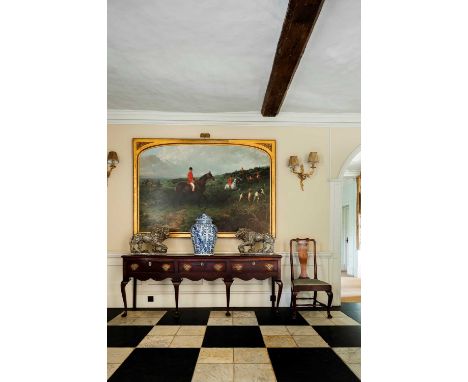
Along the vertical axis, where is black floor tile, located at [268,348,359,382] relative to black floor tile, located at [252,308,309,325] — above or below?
above

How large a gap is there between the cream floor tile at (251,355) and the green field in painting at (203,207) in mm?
1955

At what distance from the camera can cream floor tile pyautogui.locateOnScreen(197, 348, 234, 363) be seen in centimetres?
297

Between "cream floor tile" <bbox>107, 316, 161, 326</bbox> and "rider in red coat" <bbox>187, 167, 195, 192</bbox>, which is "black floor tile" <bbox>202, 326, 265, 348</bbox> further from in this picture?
"rider in red coat" <bbox>187, 167, 195, 192</bbox>

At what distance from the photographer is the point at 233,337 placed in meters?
3.58

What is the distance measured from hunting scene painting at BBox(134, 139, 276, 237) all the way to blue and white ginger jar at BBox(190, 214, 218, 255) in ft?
0.98

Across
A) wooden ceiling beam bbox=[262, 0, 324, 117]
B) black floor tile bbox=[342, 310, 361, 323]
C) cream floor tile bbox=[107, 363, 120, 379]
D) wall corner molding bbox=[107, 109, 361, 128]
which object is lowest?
black floor tile bbox=[342, 310, 361, 323]

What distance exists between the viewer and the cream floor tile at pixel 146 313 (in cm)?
447

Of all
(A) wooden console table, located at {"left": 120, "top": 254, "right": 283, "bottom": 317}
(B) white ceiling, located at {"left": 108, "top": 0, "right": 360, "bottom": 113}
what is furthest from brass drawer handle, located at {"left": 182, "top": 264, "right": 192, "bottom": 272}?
(B) white ceiling, located at {"left": 108, "top": 0, "right": 360, "bottom": 113}

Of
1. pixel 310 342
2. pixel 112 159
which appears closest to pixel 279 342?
pixel 310 342
